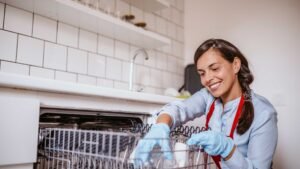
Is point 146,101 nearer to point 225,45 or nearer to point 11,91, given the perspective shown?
point 225,45

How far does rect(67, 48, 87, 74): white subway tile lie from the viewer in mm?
1595

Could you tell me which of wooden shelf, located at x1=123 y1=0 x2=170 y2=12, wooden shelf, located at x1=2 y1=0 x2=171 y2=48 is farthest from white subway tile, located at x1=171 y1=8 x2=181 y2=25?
A: wooden shelf, located at x1=2 y1=0 x2=171 y2=48

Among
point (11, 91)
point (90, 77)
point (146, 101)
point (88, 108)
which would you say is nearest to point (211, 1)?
point (90, 77)

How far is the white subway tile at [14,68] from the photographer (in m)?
1.32

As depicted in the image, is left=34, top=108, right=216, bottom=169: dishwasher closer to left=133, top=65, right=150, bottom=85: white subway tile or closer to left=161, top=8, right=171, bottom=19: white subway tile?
left=133, top=65, right=150, bottom=85: white subway tile

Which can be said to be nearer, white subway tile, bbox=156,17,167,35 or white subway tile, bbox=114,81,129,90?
white subway tile, bbox=114,81,129,90

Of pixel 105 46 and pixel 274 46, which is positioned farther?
pixel 274 46

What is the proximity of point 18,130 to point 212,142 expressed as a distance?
522 millimetres

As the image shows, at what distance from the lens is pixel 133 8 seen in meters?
2.02

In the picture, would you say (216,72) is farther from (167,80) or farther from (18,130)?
(167,80)

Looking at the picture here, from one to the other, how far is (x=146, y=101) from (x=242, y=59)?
0.44 m

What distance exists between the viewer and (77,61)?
1633mm

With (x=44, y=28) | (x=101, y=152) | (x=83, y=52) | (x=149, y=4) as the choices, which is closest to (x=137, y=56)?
(x=149, y=4)

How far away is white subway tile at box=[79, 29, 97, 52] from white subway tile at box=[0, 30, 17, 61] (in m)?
0.38
